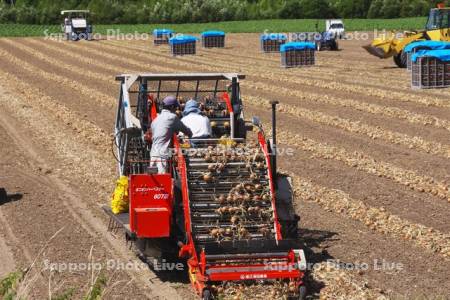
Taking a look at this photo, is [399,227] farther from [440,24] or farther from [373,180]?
[440,24]

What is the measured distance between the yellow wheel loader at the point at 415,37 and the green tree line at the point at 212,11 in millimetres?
37750

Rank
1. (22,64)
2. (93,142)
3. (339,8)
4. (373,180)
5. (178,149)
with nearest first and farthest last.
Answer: (178,149)
(373,180)
(93,142)
(22,64)
(339,8)

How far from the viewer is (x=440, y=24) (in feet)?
99.5

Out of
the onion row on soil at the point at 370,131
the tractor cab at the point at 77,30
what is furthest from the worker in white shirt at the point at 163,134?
the tractor cab at the point at 77,30

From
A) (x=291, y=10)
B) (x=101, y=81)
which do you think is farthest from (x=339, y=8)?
(x=101, y=81)

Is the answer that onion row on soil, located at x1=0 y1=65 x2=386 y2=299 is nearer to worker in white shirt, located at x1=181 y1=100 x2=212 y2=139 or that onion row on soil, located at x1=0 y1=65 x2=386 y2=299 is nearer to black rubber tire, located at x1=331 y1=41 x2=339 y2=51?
worker in white shirt, located at x1=181 y1=100 x2=212 y2=139

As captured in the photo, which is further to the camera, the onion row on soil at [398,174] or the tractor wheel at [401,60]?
the tractor wheel at [401,60]

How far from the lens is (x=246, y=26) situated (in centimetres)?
6712

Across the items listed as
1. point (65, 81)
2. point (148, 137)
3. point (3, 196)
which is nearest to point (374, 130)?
point (148, 137)

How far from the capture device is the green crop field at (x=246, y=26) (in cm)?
6203

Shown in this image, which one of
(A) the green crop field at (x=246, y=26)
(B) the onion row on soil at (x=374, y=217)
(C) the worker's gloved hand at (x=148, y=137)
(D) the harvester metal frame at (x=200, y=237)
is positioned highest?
(C) the worker's gloved hand at (x=148, y=137)

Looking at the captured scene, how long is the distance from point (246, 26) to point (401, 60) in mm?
36387

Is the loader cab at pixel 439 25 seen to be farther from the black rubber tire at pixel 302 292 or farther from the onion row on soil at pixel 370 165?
the black rubber tire at pixel 302 292

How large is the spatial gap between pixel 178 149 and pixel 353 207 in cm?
335
